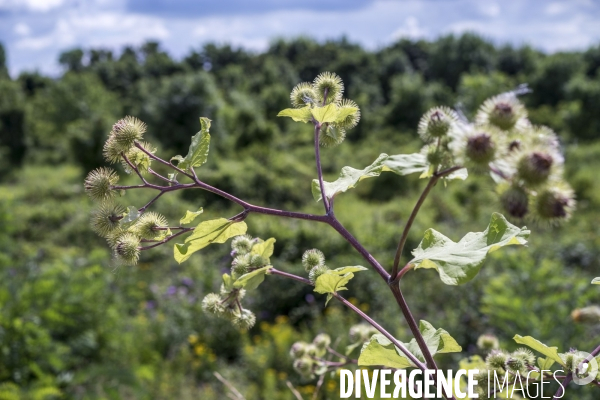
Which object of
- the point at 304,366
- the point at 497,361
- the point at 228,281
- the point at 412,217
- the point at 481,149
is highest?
the point at 481,149

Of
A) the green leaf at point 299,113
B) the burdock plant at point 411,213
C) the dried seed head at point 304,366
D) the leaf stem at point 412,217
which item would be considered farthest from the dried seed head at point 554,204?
the dried seed head at point 304,366

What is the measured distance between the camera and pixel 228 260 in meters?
6.78

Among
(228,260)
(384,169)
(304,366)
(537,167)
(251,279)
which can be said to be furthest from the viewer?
(228,260)

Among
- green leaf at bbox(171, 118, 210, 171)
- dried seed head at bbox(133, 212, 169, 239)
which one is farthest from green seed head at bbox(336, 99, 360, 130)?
dried seed head at bbox(133, 212, 169, 239)

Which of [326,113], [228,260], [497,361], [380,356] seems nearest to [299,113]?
[326,113]

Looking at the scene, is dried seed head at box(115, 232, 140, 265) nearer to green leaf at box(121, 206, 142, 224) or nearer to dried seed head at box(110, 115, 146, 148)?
green leaf at box(121, 206, 142, 224)

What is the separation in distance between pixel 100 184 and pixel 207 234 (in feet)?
0.57

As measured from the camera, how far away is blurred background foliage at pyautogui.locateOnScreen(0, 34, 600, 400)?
3650mm

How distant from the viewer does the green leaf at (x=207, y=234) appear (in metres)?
0.76

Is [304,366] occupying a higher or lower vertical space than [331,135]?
lower

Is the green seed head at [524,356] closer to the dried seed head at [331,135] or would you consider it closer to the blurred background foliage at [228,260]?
the blurred background foliage at [228,260]

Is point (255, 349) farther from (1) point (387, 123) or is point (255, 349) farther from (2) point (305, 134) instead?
(1) point (387, 123)

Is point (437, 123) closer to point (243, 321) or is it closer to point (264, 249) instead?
point (264, 249)

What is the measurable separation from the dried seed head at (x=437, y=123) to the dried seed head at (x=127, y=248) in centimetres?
46
